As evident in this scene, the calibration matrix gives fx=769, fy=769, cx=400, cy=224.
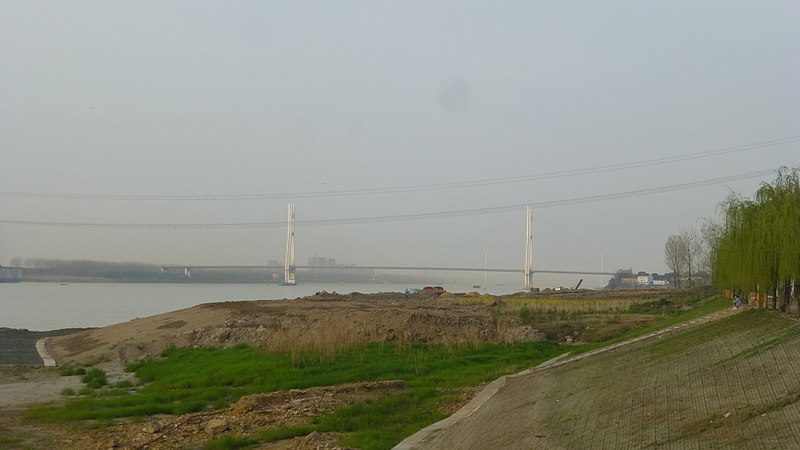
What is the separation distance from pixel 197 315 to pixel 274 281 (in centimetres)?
11630

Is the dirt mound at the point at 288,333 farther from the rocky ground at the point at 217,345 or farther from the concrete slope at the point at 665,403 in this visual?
the concrete slope at the point at 665,403

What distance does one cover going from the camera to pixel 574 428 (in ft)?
34.3

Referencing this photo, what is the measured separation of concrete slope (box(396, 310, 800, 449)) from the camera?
28.2 feet

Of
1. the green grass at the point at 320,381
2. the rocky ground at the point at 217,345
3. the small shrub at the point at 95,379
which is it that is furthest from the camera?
the small shrub at the point at 95,379

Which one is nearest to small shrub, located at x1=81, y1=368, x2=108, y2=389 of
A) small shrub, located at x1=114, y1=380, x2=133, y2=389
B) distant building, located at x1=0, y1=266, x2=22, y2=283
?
small shrub, located at x1=114, y1=380, x2=133, y2=389

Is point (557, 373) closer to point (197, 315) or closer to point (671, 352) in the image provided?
point (671, 352)

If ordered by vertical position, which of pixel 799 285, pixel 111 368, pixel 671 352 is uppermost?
pixel 799 285

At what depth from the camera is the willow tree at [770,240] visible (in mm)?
19106

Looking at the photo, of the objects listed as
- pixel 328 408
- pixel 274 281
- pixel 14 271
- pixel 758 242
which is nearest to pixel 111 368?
pixel 328 408

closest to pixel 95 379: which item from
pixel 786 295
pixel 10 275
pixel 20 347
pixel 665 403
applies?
pixel 20 347

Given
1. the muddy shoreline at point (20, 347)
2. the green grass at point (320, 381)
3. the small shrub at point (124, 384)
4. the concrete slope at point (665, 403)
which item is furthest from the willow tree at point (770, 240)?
the muddy shoreline at point (20, 347)

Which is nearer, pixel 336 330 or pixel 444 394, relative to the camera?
pixel 444 394

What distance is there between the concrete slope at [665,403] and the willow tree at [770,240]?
131 inches

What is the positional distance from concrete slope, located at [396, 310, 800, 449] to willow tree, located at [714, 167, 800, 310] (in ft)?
10.9
